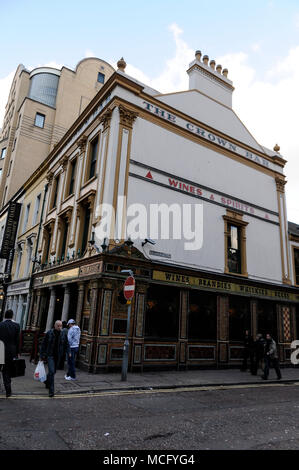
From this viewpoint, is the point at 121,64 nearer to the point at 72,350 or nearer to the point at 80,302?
the point at 80,302

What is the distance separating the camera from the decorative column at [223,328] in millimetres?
15070

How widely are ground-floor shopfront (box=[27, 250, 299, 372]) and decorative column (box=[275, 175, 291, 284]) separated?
1120 mm

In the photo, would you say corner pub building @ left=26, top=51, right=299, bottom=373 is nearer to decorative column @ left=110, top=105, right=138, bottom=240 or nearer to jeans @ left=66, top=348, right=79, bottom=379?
decorative column @ left=110, top=105, right=138, bottom=240

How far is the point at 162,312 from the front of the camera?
537 inches

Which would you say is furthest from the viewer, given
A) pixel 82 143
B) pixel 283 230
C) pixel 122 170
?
pixel 283 230

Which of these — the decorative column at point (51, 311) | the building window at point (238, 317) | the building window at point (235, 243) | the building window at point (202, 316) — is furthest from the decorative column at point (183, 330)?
the decorative column at point (51, 311)

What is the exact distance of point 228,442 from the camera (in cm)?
491

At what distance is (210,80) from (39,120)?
2247 cm

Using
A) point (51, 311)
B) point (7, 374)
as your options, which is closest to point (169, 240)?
point (51, 311)

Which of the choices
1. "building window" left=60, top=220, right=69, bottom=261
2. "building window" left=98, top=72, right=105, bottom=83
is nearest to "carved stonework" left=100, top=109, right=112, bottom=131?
"building window" left=60, top=220, right=69, bottom=261

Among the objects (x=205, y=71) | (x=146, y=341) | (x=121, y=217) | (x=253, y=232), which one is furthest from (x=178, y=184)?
(x=205, y=71)

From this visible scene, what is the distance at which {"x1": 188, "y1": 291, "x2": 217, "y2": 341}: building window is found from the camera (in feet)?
47.5

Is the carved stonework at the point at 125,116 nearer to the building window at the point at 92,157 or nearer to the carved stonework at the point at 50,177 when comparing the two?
the building window at the point at 92,157

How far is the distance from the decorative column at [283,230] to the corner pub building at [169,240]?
0.07 metres
